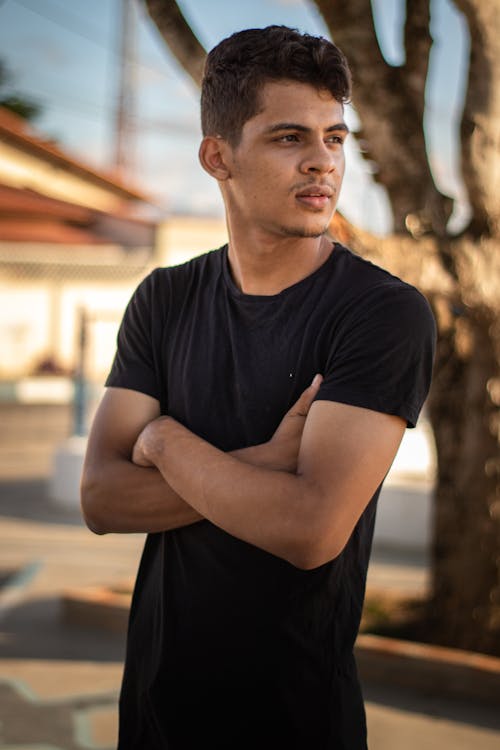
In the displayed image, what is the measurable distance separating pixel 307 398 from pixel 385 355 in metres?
0.16

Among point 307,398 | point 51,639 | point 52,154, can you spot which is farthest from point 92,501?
point 52,154

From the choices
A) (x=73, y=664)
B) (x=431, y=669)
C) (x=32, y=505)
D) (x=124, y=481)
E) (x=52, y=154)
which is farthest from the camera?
(x=52, y=154)

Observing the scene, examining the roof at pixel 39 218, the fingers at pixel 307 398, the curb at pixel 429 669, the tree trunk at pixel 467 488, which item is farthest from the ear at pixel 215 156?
the roof at pixel 39 218

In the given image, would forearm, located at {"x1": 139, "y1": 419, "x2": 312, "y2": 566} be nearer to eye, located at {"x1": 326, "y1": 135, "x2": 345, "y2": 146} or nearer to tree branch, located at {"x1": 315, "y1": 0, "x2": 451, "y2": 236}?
eye, located at {"x1": 326, "y1": 135, "x2": 345, "y2": 146}

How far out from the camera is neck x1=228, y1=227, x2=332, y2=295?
200cm

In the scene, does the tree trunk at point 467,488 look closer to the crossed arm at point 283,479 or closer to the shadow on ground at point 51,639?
the shadow on ground at point 51,639

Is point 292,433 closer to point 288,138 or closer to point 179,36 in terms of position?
point 288,138

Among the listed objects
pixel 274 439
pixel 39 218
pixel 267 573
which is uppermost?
pixel 39 218

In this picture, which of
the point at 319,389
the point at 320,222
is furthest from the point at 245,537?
the point at 320,222

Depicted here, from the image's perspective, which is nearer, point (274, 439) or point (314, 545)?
point (314, 545)

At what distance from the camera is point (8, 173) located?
74.3 ft

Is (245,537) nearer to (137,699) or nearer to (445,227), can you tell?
(137,699)

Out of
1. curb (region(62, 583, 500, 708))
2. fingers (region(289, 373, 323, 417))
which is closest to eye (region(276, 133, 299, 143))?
fingers (region(289, 373, 323, 417))

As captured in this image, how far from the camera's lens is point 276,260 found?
201cm
